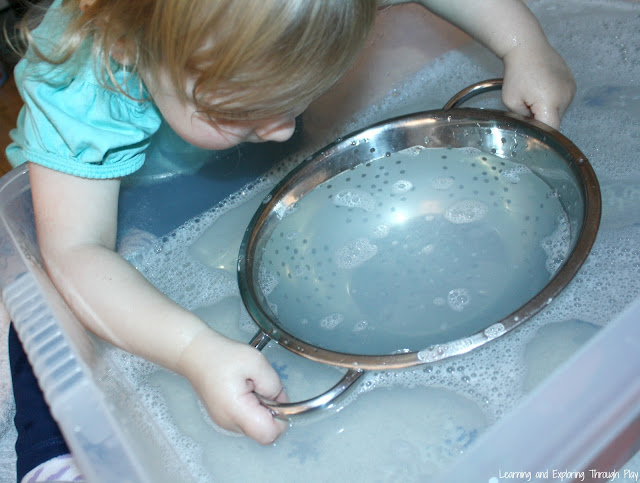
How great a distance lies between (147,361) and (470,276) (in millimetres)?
341

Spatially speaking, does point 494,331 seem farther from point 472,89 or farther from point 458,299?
point 472,89

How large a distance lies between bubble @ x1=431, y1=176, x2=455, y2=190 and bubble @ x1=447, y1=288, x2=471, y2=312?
5.7 inches

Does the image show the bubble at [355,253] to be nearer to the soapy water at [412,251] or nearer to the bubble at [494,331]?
the soapy water at [412,251]

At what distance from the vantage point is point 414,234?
29.7 inches

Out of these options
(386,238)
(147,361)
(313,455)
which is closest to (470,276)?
(386,238)

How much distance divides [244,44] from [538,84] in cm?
38

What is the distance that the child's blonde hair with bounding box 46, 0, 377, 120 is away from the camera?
1.57 feet

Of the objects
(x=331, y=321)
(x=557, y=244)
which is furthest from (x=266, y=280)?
(x=557, y=244)

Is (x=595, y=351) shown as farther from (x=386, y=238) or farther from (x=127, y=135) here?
(x=127, y=135)

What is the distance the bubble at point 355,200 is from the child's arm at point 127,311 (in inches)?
9.7

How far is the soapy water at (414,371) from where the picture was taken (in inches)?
22.8

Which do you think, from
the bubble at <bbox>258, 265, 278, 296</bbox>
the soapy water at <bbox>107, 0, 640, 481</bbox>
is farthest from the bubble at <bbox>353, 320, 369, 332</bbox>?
the bubble at <bbox>258, 265, 278, 296</bbox>

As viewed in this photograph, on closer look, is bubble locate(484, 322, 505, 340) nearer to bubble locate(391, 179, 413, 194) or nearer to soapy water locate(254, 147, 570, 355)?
soapy water locate(254, 147, 570, 355)

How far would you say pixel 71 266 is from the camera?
2.12 ft
